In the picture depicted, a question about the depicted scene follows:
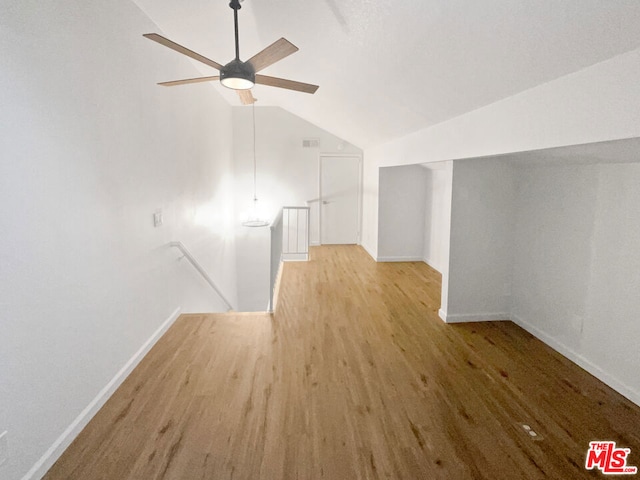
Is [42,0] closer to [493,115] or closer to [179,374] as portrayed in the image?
[179,374]

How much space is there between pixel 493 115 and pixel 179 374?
3255 mm

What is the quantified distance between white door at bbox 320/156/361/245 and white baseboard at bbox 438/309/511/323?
4.28 metres

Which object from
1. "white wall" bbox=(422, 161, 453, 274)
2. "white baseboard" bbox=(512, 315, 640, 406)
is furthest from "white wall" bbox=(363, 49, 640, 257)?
"white wall" bbox=(422, 161, 453, 274)

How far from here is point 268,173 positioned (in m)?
7.56

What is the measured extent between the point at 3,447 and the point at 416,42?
3.16 meters

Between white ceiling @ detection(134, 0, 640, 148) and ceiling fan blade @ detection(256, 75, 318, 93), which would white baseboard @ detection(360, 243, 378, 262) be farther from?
ceiling fan blade @ detection(256, 75, 318, 93)

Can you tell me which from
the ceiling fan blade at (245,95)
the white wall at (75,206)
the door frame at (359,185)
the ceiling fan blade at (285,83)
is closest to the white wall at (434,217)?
the door frame at (359,185)

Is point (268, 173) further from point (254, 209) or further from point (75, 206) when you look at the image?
point (75, 206)

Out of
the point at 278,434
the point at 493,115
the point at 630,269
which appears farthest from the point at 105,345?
the point at 630,269

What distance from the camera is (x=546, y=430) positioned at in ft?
7.14

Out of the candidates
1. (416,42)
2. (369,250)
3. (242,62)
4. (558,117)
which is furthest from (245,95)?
(369,250)

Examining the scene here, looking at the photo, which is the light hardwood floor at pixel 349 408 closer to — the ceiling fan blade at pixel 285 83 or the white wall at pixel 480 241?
the white wall at pixel 480 241

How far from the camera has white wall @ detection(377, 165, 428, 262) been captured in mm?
6379

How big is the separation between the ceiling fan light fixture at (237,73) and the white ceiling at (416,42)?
0.60 m
